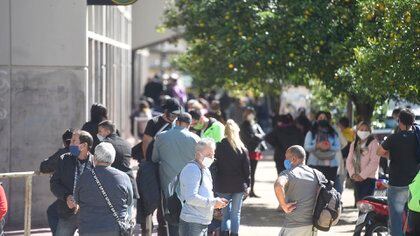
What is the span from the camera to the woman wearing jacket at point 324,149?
16.3 m

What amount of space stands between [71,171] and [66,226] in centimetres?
69

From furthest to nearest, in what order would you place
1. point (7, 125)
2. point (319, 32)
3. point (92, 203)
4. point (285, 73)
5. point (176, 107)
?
point (285, 73), point (319, 32), point (7, 125), point (176, 107), point (92, 203)

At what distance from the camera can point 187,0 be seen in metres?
19.6

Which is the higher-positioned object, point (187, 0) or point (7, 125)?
point (187, 0)

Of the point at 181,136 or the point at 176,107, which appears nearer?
the point at 181,136

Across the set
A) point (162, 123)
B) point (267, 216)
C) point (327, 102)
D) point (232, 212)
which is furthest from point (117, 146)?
point (327, 102)

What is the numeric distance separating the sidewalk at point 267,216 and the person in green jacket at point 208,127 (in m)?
1.62

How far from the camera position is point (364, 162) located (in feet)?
48.8

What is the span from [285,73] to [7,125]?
18.5ft

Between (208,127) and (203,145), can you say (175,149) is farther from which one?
(208,127)

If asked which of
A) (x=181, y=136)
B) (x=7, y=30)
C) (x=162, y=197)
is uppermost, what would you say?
(x=7, y=30)

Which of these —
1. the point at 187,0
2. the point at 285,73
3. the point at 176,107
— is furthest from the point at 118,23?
the point at 176,107

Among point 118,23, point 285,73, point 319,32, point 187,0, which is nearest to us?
point 319,32

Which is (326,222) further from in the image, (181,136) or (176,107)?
(176,107)
